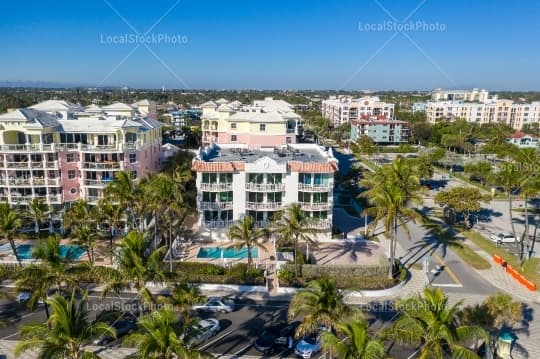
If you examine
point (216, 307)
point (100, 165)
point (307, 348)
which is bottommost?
point (216, 307)

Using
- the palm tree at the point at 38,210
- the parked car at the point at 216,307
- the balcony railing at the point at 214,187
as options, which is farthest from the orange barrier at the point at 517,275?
the palm tree at the point at 38,210

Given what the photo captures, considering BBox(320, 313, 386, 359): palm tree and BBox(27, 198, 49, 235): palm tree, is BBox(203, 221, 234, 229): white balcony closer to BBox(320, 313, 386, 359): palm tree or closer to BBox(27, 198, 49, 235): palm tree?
BBox(27, 198, 49, 235): palm tree

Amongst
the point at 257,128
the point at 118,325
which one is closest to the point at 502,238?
the point at 257,128

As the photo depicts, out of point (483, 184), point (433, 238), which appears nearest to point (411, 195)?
point (433, 238)

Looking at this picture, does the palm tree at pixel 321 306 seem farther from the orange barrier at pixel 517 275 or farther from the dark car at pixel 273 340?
the orange barrier at pixel 517 275

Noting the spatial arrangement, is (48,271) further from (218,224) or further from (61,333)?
(218,224)

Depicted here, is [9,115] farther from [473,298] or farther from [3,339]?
[473,298]

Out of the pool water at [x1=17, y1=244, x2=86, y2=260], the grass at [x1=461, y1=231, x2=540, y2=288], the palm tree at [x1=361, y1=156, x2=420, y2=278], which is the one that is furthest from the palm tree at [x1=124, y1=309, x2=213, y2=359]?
the grass at [x1=461, y1=231, x2=540, y2=288]
